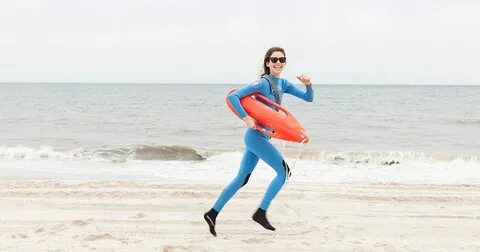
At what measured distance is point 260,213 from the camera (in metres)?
5.23

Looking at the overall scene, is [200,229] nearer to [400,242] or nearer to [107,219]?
[107,219]

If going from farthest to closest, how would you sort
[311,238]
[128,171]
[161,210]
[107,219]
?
1. [128,171]
2. [161,210]
3. [107,219]
4. [311,238]

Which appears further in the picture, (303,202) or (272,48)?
(303,202)

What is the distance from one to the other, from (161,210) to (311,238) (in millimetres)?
2215

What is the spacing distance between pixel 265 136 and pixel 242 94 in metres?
0.49

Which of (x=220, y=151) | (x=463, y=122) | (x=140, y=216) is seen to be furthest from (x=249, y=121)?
(x=463, y=122)

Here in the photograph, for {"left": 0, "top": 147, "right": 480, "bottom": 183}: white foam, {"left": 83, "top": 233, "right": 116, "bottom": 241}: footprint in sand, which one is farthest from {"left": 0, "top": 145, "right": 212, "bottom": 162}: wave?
{"left": 83, "top": 233, "right": 116, "bottom": 241}: footprint in sand

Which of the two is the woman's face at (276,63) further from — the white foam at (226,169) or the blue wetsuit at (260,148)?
the white foam at (226,169)

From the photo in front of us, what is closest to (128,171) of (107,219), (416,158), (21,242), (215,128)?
(107,219)

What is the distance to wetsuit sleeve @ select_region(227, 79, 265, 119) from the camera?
475 cm

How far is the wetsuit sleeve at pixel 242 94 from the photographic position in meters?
4.75

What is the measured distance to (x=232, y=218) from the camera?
598 cm

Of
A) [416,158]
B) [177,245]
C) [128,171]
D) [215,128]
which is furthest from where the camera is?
[215,128]

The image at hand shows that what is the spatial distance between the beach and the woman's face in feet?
5.77
